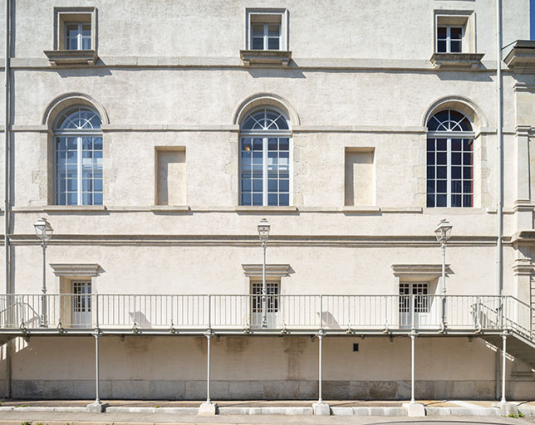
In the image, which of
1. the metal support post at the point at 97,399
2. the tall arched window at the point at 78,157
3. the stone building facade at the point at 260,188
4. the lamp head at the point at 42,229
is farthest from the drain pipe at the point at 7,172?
the metal support post at the point at 97,399

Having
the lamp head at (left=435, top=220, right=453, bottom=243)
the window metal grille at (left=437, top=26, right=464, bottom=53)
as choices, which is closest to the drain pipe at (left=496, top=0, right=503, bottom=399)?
the window metal grille at (left=437, top=26, right=464, bottom=53)

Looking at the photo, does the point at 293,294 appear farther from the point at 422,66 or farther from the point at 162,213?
the point at 422,66

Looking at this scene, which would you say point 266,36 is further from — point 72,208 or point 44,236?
point 44,236

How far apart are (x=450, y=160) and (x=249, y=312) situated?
25.1ft

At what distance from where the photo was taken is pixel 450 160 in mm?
14062

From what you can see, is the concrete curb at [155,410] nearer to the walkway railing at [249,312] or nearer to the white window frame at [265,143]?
the walkway railing at [249,312]

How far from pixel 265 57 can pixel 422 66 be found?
4.69 metres

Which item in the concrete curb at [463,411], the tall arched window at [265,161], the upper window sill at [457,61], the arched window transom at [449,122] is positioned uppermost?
the upper window sill at [457,61]

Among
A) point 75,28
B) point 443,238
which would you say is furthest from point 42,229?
point 443,238

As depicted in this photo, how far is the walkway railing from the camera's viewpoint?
43.1ft

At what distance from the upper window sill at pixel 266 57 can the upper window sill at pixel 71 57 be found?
439 cm

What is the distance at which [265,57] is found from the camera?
13.5 meters

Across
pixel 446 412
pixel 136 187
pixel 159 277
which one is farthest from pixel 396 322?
pixel 136 187

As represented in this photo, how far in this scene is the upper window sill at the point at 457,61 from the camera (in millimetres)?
13484
